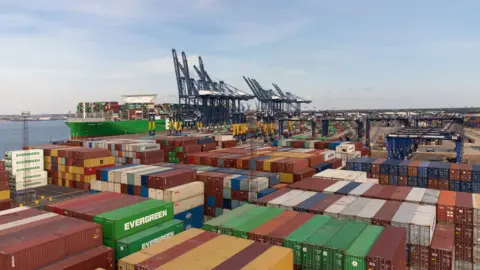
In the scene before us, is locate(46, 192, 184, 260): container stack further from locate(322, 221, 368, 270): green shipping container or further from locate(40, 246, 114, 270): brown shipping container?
locate(322, 221, 368, 270): green shipping container

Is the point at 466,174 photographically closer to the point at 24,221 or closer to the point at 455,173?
the point at 455,173

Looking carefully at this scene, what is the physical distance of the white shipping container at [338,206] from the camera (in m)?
19.6

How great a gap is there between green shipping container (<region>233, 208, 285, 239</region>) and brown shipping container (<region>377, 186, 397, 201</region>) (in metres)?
8.34

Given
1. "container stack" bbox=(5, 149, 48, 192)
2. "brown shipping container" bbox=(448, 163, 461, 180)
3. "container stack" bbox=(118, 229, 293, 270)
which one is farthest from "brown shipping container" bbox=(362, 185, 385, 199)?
"container stack" bbox=(5, 149, 48, 192)

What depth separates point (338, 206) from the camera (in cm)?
2084

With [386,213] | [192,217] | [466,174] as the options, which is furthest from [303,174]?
[466,174]

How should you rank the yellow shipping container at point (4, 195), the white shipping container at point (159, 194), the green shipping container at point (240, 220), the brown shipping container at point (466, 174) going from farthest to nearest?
the brown shipping container at point (466, 174), the yellow shipping container at point (4, 195), the white shipping container at point (159, 194), the green shipping container at point (240, 220)

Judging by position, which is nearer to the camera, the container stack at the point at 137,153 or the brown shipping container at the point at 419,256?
the brown shipping container at the point at 419,256

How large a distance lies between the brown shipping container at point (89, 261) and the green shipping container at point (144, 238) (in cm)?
66

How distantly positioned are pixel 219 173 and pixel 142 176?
752 cm

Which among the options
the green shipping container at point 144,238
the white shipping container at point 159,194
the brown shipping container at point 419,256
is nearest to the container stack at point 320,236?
the brown shipping container at point 419,256

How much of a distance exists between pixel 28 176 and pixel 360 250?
42.8 m

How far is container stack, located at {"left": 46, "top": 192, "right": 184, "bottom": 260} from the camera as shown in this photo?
17.3m

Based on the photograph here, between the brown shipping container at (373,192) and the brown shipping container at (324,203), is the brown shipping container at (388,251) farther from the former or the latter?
the brown shipping container at (373,192)
